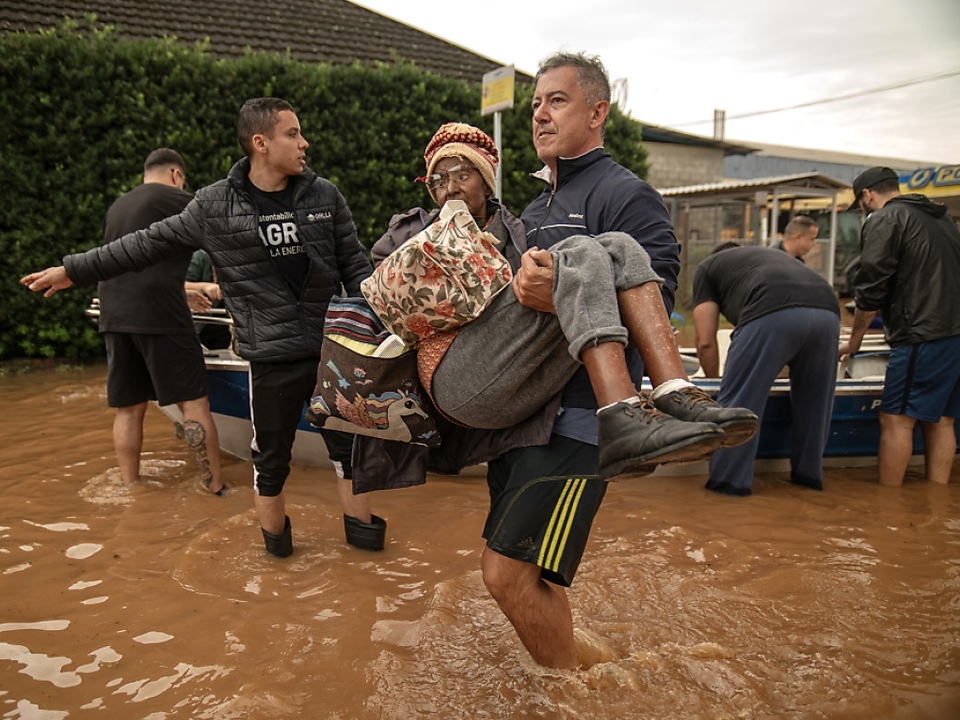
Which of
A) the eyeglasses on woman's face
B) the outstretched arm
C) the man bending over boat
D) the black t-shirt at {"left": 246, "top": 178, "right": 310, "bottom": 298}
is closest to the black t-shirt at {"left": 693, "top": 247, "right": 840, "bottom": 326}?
the man bending over boat

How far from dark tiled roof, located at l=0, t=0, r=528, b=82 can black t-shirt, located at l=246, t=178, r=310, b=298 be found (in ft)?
27.0

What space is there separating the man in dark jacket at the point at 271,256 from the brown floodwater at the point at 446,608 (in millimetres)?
621

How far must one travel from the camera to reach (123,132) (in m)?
8.76

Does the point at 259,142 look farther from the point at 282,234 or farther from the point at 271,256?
the point at 271,256

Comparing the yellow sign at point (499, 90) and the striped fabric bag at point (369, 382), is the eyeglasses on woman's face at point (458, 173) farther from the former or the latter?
the yellow sign at point (499, 90)

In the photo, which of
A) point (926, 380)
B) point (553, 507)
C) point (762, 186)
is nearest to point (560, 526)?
point (553, 507)

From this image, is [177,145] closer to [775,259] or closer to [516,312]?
[775,259]

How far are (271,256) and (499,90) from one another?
175 inches

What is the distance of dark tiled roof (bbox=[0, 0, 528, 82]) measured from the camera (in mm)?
Answer: 10945

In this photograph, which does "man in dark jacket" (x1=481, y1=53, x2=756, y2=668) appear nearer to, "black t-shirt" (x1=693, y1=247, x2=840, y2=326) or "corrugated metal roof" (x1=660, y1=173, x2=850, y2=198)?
"black t-shirt" (x1=693, y1=247, x2=840, y2=326)

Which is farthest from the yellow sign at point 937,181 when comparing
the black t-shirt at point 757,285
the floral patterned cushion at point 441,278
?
the floral patterned cushion at point 441,278

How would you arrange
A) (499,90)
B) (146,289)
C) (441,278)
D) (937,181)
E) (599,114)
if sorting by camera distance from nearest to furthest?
(441,278) → (599,114) → (146,289) → (499,90) → (937,181)

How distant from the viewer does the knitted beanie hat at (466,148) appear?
8.92 feet

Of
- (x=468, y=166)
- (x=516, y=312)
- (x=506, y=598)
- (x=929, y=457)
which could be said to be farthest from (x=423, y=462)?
(x=929, y=457)
